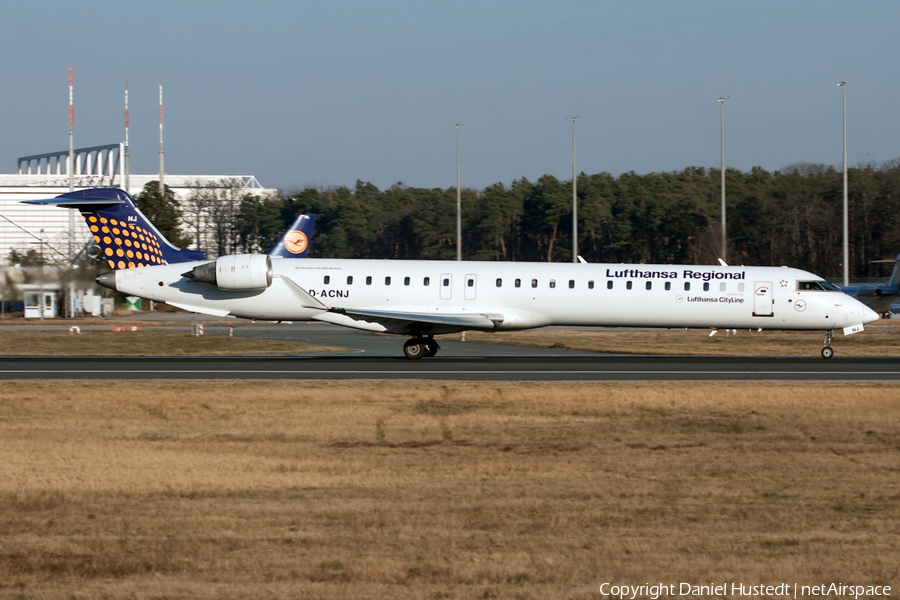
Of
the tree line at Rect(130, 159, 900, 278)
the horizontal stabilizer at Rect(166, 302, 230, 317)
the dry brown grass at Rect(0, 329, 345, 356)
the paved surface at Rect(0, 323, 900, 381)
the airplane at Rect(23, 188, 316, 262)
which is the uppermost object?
the tree line at Rect(130, 159, 900, 278)

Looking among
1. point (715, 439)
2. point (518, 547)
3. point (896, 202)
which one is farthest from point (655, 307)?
point (896, 202)

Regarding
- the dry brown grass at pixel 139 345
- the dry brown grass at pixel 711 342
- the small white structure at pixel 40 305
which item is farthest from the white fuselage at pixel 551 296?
the small white structure at pixel 40 305

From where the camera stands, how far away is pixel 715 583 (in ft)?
25.8

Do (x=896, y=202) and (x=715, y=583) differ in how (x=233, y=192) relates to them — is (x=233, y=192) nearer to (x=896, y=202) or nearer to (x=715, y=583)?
(x=896, y=202)

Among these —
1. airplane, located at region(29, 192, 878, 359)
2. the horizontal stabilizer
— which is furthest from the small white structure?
airplane, located at region(29, 192, 878, 359)

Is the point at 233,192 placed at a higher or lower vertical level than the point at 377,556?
higher

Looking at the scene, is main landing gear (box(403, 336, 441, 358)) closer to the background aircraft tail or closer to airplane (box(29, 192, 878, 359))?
airplane (box(29, 192, 878, 359))

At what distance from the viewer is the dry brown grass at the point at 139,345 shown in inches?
1217

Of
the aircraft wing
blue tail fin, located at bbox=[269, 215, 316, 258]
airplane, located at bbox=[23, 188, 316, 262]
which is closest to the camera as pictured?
the aircraft wing

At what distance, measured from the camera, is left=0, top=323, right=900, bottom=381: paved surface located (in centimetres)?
2156

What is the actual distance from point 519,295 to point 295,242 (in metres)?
19.1

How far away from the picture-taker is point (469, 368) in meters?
23.5

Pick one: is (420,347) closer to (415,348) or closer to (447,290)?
(415,348)

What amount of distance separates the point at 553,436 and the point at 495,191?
7627 cm
